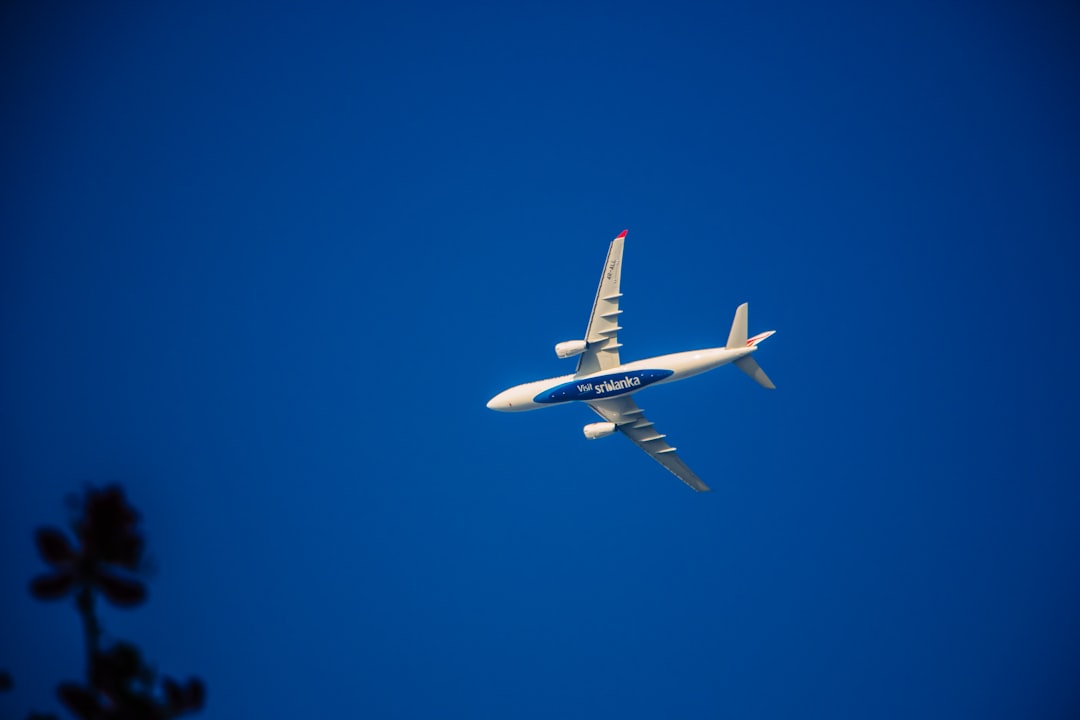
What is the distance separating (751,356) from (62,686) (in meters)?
37.0

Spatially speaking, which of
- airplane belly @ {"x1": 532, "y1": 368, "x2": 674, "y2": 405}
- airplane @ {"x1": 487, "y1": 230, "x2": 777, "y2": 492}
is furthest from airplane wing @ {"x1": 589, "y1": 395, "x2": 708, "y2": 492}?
airplane belly @ {"x1": 532, "y1": 368, "x2": 674, "y2": 405}

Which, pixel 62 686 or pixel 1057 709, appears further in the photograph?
pixel 1057 709

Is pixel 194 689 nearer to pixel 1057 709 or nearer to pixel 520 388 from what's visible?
pixel 520 388

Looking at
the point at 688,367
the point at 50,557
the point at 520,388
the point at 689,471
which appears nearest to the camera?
the point at 50,557

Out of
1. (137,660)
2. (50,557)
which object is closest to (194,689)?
(137,660)

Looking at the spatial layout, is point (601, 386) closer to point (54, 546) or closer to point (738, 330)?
point (738, 330)

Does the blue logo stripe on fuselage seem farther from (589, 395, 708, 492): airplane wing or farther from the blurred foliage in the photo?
the blurred foliage

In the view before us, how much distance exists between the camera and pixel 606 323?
155 feet

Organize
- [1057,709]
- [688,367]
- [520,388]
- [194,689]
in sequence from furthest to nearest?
[1057,709] → [520,388] → [688,367] → [194,689]

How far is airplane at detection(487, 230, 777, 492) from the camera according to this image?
45.0 metres

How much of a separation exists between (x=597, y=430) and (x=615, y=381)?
4.33 metres

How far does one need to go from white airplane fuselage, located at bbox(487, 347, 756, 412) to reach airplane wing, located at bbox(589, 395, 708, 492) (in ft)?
9.35

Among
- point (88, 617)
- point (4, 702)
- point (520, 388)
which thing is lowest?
point (88, 617)

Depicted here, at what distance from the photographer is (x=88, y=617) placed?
42.8ft
